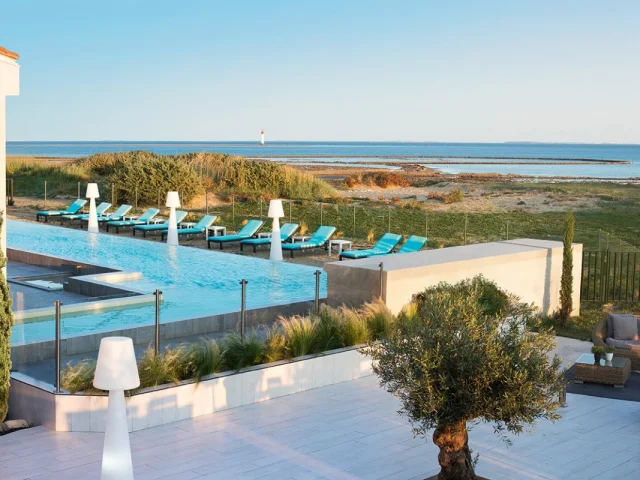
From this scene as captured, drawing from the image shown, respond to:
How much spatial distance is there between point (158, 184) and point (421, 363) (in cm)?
2470

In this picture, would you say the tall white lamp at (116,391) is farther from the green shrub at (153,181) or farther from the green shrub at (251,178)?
the green shrub at (251,178)

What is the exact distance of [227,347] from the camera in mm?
8711

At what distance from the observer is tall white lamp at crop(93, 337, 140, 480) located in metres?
5.90

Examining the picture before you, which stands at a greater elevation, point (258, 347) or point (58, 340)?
point (58, 340)

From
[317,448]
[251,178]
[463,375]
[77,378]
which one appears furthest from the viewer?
[251,178]

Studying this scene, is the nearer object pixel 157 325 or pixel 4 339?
pixel 4 339

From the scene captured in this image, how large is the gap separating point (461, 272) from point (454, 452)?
6101 mm

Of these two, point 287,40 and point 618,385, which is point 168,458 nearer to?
point 618,385

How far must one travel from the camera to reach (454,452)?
622 centimetres

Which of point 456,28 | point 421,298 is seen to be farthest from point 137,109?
point 421,298

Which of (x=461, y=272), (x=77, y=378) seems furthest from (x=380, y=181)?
(x=77, y=378)

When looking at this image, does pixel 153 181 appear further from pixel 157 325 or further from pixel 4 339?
pixel 4 339

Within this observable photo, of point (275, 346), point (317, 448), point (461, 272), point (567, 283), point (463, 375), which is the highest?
point (463, 375)

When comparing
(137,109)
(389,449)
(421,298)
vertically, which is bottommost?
(389,449)
